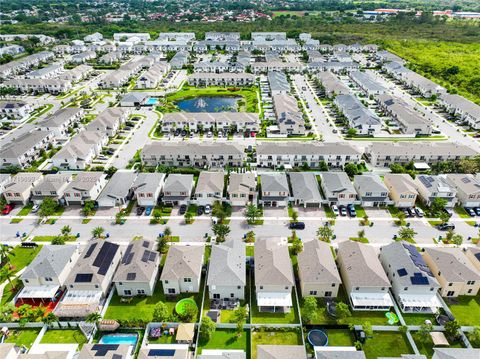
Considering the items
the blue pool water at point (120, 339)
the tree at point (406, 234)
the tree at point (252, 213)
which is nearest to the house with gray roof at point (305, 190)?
the tree at point (252, 213)

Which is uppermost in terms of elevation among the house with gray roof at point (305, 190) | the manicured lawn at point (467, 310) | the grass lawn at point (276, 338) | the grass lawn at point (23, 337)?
the house with gray roof at point (305, 190)

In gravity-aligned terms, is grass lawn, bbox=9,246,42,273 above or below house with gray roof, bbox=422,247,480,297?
below

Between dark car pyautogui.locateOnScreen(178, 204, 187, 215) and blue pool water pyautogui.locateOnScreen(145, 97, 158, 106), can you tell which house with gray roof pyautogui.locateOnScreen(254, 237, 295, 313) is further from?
blue pool water pyautogui.locateOnScreen(145, 97, 158, 106)

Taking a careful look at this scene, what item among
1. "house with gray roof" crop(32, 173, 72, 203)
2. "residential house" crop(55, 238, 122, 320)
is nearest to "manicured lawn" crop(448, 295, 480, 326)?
"residential house" crop(55, 238, 122, 320)

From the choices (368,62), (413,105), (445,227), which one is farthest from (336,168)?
(368,62)

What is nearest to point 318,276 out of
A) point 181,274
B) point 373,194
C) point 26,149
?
point 181,274

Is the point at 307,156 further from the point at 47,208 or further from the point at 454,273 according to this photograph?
the point at 47,208

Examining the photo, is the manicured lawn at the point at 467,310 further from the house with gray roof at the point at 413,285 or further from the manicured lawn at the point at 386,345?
the manicured lawn at the point at 386,345
